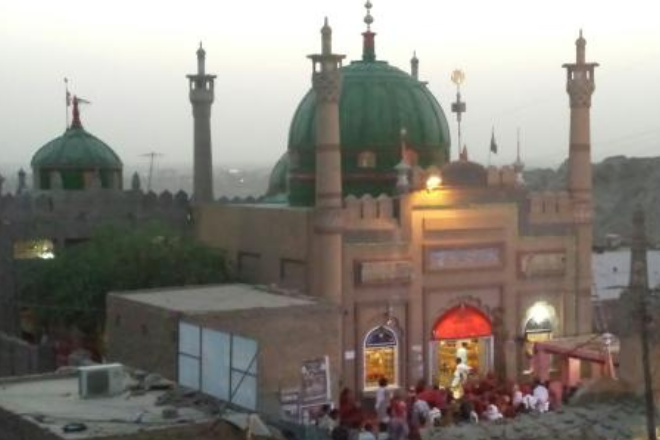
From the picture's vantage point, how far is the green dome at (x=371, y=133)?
3159 cm

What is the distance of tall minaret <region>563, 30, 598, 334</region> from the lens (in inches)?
1224

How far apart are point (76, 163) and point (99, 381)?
67.3 feet

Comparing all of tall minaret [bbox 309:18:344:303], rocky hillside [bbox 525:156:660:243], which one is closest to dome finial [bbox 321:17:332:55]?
tall minaret [bbox 309:18:344:303]

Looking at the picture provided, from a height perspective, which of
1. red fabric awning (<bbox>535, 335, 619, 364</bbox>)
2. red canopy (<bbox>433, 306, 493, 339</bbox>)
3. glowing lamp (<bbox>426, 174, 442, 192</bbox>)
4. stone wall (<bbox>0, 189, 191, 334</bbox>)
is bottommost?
red fabric awning (<bbox>535, 335, 619, 364</bbox>)

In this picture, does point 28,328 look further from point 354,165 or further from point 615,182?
point 615,182

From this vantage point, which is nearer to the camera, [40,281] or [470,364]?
[470,364]

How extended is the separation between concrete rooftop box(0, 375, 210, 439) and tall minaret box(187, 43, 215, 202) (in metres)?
18.1

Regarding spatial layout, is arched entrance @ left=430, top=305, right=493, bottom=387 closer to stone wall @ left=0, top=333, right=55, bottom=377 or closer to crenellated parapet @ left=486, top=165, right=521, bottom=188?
crenellated parapet @ left=486, top=165, right=521, bottom=188

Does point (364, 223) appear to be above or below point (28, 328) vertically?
above

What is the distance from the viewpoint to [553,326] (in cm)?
3100

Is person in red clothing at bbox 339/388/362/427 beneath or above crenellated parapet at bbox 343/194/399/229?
beneath

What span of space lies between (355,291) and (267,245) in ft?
10.1

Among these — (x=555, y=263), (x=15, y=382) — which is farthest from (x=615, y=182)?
(x=15, y=382)

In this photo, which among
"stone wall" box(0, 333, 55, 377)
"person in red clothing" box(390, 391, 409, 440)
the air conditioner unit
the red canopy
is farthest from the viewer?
the red canopy
